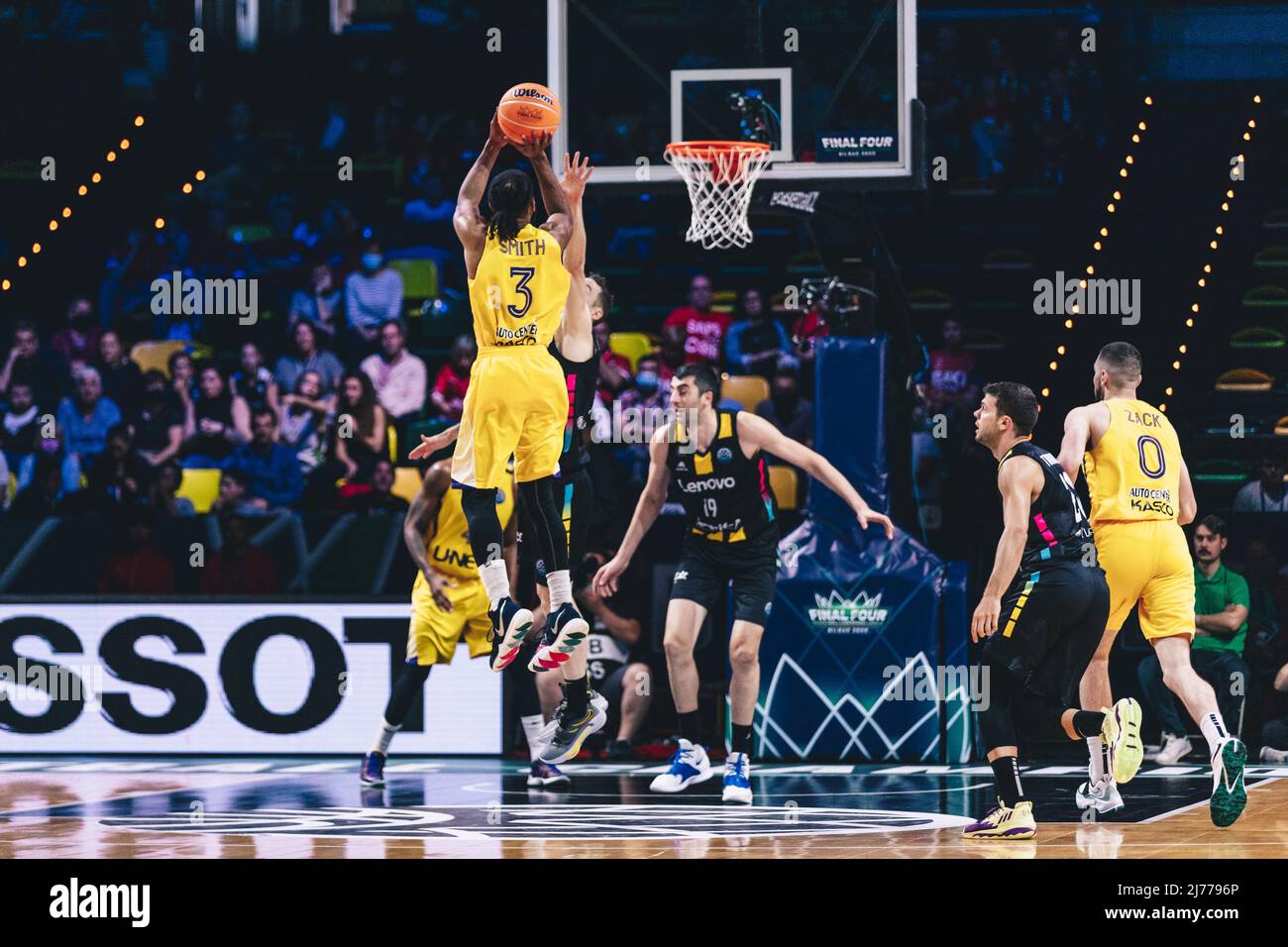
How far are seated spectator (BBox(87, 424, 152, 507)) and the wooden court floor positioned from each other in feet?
8.57

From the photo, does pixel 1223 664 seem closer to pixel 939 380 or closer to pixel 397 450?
pixel 939 380

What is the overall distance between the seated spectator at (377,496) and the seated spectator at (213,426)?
1.32 meters

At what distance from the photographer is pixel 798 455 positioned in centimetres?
1012

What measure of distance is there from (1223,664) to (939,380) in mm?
3404

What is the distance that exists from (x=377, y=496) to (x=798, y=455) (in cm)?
494

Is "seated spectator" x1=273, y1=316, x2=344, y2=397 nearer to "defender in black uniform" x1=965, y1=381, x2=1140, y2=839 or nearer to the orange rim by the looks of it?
the orange rim

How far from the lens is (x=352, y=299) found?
16.0 metres

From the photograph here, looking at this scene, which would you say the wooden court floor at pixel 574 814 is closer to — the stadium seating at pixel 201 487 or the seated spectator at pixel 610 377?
the stadium seating at pixel 201 487

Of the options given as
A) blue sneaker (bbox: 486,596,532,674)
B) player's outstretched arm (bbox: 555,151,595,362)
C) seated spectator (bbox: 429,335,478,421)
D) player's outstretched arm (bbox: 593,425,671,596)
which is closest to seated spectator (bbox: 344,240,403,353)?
seated spectator (bbox: 429,335,478,421)

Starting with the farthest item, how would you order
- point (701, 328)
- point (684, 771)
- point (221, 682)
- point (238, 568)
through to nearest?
point (701, 328) → point (238, 568) → point (221, 682) → point (684, 771)

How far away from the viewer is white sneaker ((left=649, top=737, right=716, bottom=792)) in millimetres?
10367

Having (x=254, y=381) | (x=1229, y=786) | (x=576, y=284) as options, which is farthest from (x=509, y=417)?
(x=254, y=381)

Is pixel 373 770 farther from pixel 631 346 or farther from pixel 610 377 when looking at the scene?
pixel 631 346
